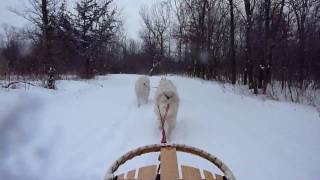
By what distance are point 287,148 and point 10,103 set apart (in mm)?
6406

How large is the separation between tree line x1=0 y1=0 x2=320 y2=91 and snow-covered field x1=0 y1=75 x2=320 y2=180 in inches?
200

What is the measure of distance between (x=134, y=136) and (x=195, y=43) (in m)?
25.9

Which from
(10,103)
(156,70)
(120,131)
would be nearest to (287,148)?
(120,131)

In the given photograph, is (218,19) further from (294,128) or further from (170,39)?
(294,128)

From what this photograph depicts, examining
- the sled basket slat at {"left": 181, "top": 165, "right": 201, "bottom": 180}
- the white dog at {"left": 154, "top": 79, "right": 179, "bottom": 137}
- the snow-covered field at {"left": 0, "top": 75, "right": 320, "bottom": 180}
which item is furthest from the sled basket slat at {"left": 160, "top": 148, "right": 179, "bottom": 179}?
the white dog at {"left": 154, "top": 79, "right": 179, "bottom": 137}

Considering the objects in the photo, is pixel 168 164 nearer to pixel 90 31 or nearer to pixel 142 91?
pixel 142 91

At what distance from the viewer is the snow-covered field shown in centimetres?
530

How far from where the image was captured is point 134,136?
721 centimetres

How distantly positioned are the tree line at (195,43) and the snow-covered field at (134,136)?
509 centimetres

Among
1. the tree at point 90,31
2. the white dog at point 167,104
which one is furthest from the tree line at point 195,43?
the white dog at point 167,104

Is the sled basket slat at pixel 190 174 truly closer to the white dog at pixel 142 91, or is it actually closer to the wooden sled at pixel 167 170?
the wooden sled at pixel 167 170

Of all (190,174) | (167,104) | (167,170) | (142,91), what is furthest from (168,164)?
(142,91)

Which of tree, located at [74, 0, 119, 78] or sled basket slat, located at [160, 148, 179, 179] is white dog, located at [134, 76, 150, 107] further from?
tree, located at [74, 0, 119, 78]

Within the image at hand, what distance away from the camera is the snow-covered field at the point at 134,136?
530 cm
